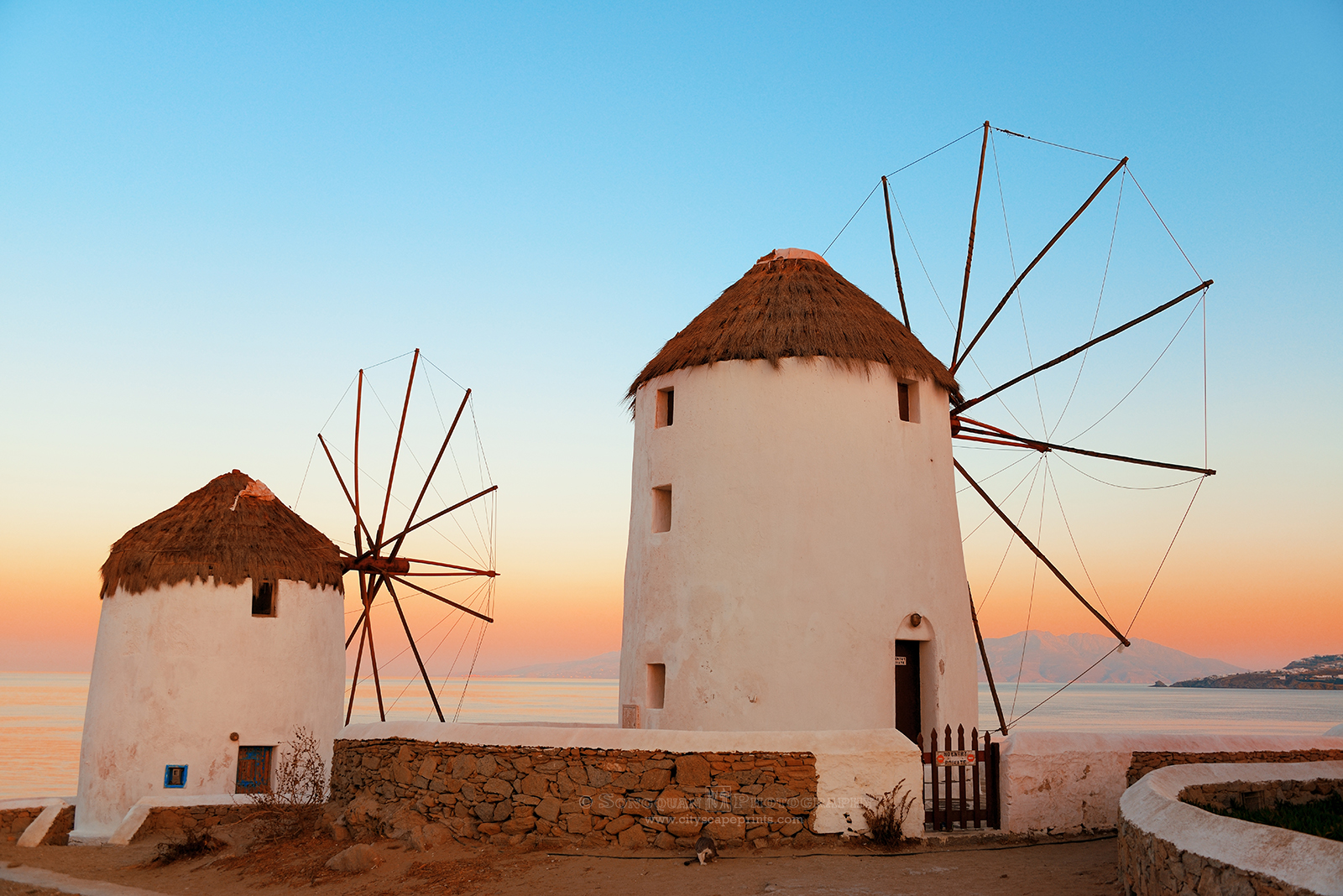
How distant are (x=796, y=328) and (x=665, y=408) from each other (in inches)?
87.9

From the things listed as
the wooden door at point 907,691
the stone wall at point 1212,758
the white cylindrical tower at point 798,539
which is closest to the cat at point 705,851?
the white cylindrical tower at point 798,539

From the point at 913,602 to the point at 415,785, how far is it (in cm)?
649

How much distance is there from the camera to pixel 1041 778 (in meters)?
10.6

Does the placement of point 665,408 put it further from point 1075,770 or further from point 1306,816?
point 1306,816

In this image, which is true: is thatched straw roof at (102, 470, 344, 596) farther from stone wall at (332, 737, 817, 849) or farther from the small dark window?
stone wall at (332, 737, 817, 849)

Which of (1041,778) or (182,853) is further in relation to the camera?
(182,853)

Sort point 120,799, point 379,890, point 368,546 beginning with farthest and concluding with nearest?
point 368,546
point 120,799
point 379,890

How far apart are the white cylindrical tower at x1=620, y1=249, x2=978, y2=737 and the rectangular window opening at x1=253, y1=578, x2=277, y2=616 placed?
24.8 feet

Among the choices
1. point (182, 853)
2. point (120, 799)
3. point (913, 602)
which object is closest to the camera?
point (182, 853)

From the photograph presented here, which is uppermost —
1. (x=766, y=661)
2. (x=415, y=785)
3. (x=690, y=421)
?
(x=690, y=421)

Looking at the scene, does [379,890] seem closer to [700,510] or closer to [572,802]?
[572,802]

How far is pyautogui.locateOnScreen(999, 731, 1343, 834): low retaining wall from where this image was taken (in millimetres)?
10492

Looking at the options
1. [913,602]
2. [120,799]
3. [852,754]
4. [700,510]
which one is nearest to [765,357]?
[700,510]

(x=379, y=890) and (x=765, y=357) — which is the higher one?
(x=765, y=357)
